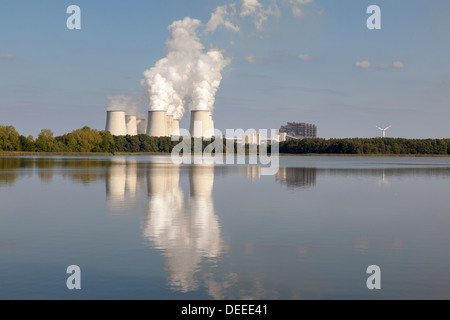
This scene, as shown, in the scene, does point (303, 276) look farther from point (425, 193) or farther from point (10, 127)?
point (10, 127)

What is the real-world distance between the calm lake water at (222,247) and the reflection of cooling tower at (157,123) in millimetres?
90800

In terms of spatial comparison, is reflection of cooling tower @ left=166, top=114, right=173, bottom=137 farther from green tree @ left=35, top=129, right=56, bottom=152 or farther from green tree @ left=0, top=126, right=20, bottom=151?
green tree @ left=0, top=126, right=20, bottom=151

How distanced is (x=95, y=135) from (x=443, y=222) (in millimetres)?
95140

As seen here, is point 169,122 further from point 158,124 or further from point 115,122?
point 115,122

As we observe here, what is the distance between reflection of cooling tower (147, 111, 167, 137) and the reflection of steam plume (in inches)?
3584

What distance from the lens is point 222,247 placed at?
1174cm

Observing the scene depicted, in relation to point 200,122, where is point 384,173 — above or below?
below

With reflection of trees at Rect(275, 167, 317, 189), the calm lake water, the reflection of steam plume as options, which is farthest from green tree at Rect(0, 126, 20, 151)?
the reflection of steam plume

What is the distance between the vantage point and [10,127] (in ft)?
311

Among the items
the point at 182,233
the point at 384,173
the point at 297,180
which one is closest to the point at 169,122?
the point at 384,173

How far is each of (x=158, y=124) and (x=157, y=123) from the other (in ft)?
1.00

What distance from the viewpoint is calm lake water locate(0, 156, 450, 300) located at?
8.52m

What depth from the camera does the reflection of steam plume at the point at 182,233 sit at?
9555 millimetres
